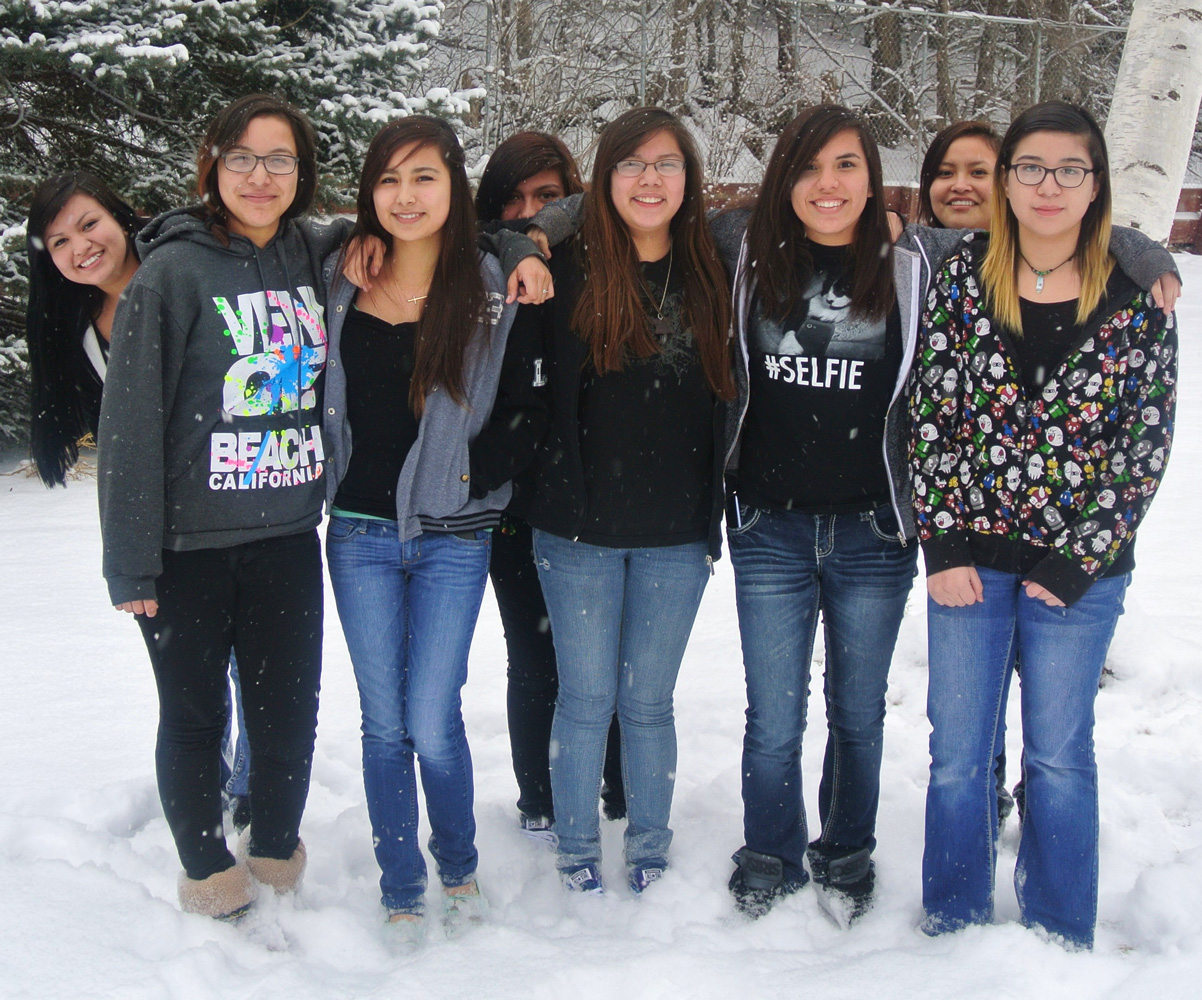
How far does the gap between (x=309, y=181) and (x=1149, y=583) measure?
14.6ft

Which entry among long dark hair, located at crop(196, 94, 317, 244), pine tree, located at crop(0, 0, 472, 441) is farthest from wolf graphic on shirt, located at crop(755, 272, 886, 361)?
pine tree, located at crop(0, 0, 472, 441)

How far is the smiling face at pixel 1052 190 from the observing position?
7.52ft

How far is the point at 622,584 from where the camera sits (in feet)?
8.81

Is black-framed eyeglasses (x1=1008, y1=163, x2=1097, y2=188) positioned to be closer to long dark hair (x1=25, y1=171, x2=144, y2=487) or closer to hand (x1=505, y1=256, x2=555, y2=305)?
hand (x1=505, y1=256, x2=555, y2=305)

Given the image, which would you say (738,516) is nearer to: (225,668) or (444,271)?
(444,271)

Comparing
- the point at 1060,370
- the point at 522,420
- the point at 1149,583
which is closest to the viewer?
the point at 1060,370

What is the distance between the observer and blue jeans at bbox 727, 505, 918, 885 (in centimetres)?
263

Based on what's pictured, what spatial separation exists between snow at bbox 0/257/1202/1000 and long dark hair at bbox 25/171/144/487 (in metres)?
1.17

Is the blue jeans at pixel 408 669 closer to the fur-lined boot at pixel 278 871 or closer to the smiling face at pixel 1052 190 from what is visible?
the fur-lined boot at pixel 278 871

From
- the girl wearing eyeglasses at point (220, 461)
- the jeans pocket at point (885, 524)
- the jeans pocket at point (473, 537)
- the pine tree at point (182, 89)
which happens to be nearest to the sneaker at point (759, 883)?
the jeans pocket at point (885, 524)

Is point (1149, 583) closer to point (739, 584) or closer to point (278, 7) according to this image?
point (739, 584)

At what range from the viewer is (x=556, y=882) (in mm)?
2951

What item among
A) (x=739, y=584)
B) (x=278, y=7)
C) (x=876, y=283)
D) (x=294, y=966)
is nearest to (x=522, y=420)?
(x=739, y=584)

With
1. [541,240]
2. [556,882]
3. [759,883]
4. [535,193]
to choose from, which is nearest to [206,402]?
[541,240]
